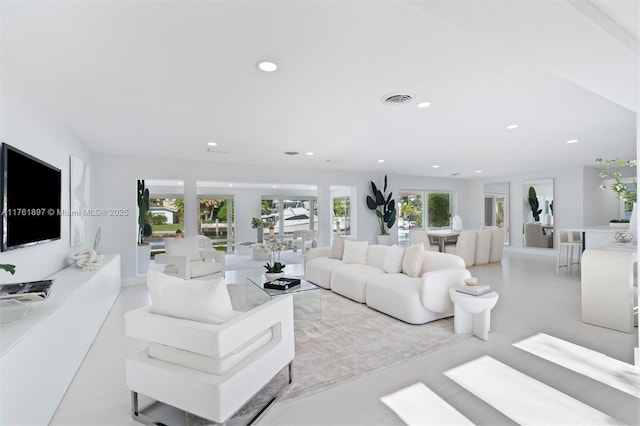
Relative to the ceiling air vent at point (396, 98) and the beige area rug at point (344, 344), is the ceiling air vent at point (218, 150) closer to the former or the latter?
the beige area rug at point (344, 344)

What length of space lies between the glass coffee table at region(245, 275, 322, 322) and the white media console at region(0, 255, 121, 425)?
1684mm

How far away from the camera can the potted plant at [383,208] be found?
8.53 metres

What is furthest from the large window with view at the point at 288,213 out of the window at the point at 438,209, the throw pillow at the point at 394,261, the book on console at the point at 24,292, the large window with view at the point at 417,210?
the book on console at the point at 24,292

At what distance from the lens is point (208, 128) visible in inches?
160

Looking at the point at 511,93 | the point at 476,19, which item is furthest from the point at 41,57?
the point at 511,93

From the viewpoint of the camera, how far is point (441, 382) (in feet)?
7.54

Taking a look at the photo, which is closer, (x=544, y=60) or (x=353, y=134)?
(x=544, y=60)

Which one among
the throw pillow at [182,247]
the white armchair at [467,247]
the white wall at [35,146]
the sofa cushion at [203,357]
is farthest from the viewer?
the white armchair at [467,247]

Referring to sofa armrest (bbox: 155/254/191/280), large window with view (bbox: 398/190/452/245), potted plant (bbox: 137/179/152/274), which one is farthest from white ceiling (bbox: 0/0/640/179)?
large window with view (bbox: 398/190/452/245)

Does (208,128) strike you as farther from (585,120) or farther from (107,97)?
(585,120)

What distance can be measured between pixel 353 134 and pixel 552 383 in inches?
137

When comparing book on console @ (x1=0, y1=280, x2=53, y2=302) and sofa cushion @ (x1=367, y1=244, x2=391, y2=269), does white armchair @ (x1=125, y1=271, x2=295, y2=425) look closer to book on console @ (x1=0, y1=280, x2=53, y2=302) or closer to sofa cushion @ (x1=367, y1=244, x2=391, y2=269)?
book on console @ (x1=0, y1=280, x2=53, y2=302)

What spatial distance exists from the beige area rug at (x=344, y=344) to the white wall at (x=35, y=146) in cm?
210

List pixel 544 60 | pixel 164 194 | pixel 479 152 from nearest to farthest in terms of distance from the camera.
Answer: pixel 544 60 → pixel 479 152 → pixel 164 194
